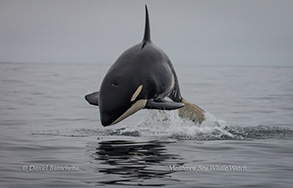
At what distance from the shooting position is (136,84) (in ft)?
36.3

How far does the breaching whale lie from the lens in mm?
10586

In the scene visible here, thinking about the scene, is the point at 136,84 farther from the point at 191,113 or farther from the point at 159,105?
the point at 191,113

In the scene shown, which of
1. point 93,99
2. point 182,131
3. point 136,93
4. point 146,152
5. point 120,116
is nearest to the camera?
point 120,116

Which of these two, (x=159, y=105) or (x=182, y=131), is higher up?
(x=159, y=105)

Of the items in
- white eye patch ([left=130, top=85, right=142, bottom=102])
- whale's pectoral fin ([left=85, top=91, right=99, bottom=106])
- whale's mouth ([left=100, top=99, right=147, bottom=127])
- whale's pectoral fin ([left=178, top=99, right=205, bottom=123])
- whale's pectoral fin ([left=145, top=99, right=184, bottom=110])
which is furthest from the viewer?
whale's pectoral fin ([left=178, top=99, right=205, bottom=123])

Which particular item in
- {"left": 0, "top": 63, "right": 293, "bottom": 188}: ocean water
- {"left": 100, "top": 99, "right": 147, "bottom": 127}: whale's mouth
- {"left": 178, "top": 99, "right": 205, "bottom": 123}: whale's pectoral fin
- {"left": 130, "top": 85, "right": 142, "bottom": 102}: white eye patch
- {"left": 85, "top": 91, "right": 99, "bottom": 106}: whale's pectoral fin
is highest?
{"left": 130, "top": 85, "right": 142, "bottom": 102}: white eye patch

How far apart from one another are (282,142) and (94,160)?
5.29 meters

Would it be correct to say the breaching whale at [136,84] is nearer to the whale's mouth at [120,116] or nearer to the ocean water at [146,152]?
the whale's mouth at [120,116]

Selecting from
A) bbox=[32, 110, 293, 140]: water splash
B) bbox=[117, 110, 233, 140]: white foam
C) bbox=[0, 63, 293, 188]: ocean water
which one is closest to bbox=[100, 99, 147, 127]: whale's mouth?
bbox=[0, 63, 293, 188]: ocean water

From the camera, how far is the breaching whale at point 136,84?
1059cm

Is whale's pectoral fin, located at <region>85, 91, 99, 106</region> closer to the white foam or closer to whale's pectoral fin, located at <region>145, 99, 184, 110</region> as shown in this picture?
whale's pectoral fin, located at <region>145, 99, 184, 110</region>

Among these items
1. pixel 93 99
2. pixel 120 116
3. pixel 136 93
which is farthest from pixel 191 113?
pixel 120 116

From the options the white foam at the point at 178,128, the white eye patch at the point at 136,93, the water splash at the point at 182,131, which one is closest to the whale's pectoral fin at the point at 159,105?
the white eye patch at the point at 136,93

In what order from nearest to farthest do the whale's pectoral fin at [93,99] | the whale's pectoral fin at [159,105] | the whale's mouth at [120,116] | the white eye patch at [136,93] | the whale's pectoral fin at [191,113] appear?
the whale's mouth at [120,116] → the white eye patch at [136,93] → the whale's pectoral fin at [93,99] → the whale's pectoral fin at [159,105] → the whale's pectoral fin at [191,113]
